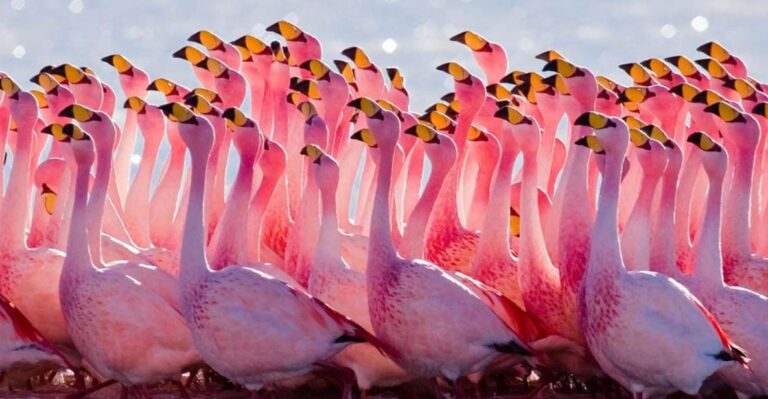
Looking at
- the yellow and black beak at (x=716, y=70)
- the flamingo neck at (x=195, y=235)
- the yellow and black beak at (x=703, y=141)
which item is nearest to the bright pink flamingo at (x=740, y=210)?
the yellow and black beak at (x=703, y=141)

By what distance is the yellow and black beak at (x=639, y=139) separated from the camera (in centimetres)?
1325

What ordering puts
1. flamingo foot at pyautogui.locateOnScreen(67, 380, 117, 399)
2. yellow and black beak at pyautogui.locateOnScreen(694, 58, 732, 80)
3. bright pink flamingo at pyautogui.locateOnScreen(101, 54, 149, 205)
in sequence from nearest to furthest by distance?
flamingo foot at pyautogui.locateOnScreen(67, 380, 117, 399) < yellow and black beak at pyautogui.locateOnScreen(694, 58, 732, 80) < bright pink flamingo at pyautogui.locateOnScreen(101, 54, 149, 205)

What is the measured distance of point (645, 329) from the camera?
39.9ft

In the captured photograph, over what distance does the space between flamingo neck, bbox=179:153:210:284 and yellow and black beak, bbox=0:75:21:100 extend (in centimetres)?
221

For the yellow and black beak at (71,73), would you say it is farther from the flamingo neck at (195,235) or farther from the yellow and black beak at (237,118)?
the flamingo neck at (195,235)

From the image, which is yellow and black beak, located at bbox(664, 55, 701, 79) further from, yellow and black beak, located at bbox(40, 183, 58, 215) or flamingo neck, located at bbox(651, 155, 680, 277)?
yellow and black beak, located at bbox(40, 183, 58, 215)

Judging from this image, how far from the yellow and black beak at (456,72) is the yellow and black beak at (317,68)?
90 centimetres

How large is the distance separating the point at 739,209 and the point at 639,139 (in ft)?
4.29

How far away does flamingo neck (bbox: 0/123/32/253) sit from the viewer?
14078 mm

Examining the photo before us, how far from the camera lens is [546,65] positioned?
14484 mm

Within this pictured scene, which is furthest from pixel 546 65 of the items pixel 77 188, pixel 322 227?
pixel 77 188

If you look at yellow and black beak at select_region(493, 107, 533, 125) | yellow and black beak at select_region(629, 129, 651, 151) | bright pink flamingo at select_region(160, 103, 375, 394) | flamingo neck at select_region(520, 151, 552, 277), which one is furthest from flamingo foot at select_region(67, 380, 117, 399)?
yellow and black beak at select_region(629, 129, 651, 151)

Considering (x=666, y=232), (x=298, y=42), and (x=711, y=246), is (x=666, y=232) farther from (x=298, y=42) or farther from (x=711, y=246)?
(x=298, y=42)

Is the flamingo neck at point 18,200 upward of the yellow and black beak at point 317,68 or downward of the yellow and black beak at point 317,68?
downward
